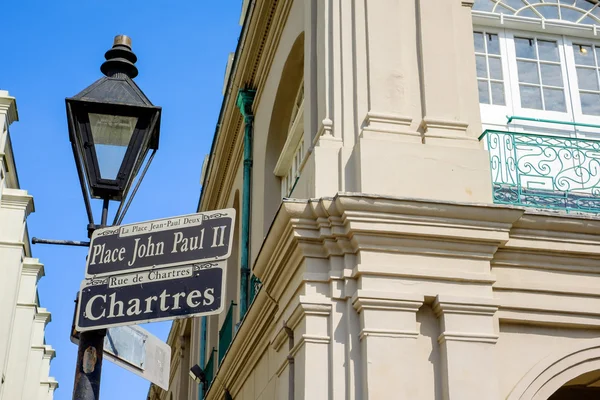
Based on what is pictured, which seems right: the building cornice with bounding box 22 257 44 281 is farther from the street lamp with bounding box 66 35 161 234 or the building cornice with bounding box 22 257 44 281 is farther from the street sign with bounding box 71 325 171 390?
the street lamp with bounding box 66 35 161 234

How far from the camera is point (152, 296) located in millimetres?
5586

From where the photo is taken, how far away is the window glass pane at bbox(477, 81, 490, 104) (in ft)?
32.7

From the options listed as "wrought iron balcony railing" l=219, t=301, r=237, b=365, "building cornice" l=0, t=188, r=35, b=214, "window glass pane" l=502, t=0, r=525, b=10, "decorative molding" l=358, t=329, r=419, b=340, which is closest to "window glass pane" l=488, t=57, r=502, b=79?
"window glass pane" l=502, t=0, r=525, b=10

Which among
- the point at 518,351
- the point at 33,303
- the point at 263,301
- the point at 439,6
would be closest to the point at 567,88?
the point at 439,6

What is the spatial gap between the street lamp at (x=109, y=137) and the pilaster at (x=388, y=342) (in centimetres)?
261

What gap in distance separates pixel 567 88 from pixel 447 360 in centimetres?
409

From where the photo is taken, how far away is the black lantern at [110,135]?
231 inches

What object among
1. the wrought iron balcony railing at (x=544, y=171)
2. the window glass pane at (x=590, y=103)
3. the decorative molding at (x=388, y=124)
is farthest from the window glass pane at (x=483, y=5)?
the decorative molding at (x=388, y=124)

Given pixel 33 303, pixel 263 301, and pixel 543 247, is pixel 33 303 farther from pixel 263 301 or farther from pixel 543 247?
pixel 543 247

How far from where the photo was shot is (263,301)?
32.7 ft

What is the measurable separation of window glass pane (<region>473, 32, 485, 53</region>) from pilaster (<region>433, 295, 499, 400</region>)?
346 cm

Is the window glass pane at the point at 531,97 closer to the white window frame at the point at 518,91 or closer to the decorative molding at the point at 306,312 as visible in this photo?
the white window frame at the point at 518,91

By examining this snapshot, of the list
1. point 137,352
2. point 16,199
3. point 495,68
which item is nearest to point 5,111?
point 16,199

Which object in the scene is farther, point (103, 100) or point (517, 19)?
point (517, 19)
